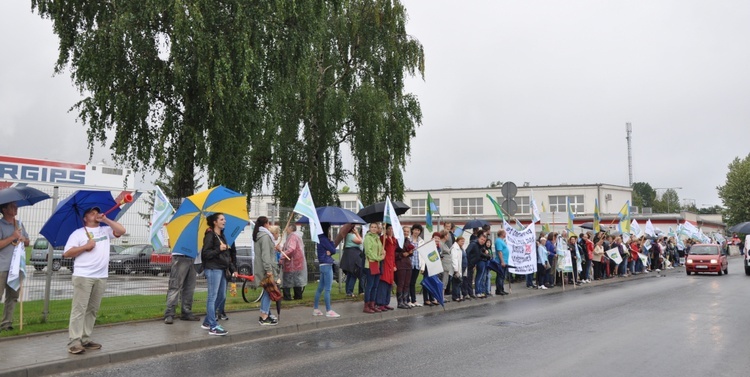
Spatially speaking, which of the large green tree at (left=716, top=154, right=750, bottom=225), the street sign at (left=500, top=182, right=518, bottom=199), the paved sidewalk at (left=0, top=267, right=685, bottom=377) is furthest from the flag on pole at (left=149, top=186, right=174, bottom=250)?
the large green tree at (left=716, top=154, right=750, bottom=225)

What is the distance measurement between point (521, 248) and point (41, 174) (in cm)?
5971

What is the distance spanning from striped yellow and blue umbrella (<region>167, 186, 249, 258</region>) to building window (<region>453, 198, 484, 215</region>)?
67.1 metres

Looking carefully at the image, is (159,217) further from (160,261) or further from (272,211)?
(272,211)

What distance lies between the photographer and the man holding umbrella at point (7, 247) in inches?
360

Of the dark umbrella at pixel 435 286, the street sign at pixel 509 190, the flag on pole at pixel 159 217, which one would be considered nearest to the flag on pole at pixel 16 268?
the flag on pole at pixel 159 217

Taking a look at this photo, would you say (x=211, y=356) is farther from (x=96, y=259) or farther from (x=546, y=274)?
(x=546, y=274)

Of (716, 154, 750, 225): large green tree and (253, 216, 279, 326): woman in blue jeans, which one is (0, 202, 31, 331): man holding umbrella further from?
(716, 154, 750, 225): large green tree

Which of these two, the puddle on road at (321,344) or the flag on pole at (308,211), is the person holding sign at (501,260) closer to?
the flag on pole at (308,211)

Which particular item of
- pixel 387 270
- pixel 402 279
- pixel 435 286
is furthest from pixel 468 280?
pixel 387 270

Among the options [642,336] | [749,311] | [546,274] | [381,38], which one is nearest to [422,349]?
[642,336]

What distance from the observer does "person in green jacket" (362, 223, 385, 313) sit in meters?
13.2

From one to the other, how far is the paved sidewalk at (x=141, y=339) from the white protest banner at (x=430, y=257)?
A: 1490 mm

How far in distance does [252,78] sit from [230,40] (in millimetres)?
1229

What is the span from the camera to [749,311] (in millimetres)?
13648
